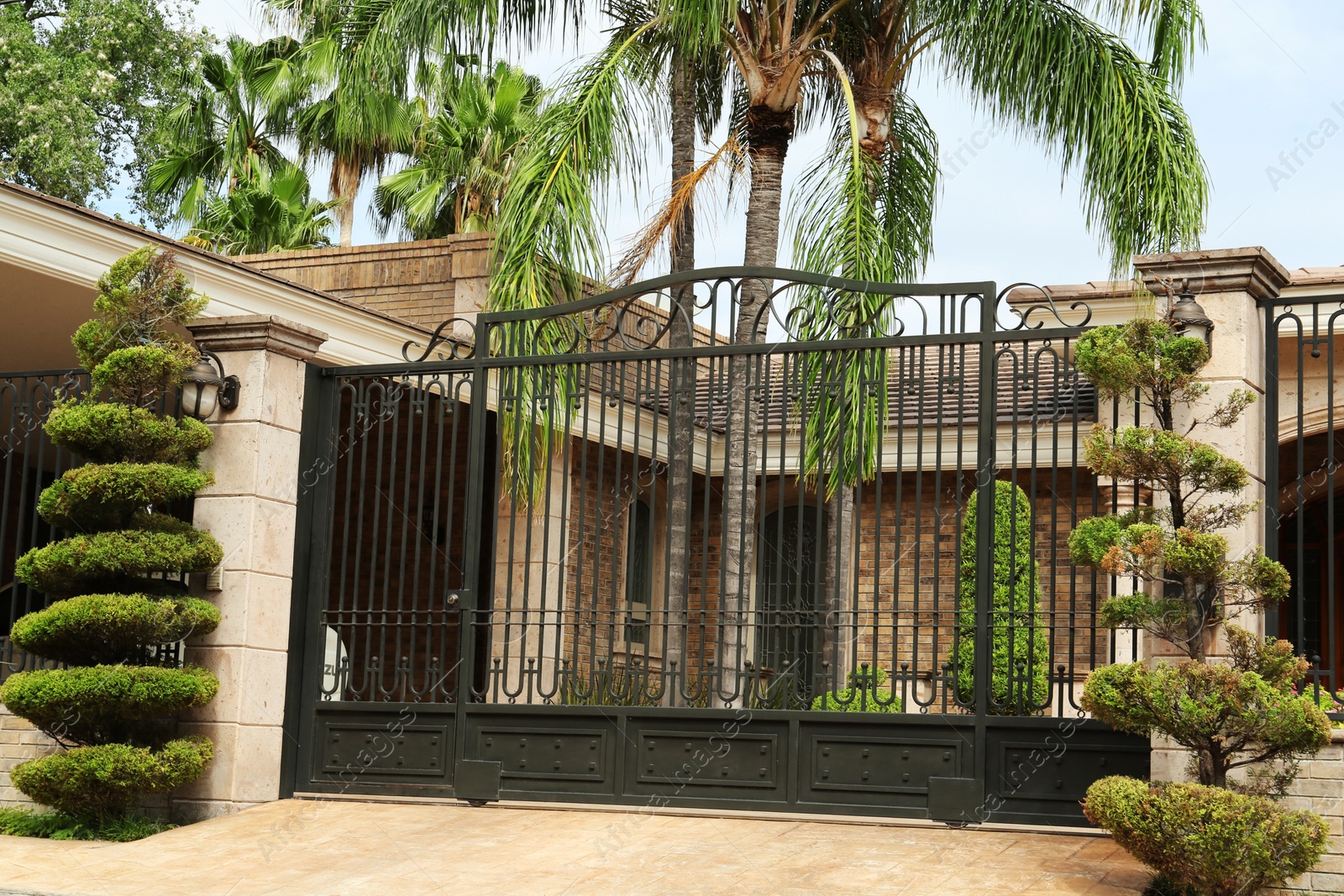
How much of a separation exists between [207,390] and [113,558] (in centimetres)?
126

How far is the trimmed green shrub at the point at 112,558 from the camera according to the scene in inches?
311

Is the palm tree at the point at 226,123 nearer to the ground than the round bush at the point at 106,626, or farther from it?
farther from it

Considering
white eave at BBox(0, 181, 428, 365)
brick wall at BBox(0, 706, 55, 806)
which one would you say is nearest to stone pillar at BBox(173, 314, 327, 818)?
brick wall at BBox(0, 706, 55, 806)

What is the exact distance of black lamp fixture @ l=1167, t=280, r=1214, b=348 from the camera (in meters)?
6.51

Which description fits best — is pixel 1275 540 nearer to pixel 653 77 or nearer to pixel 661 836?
pixel 661 836

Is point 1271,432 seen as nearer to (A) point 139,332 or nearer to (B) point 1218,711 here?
(B) point 1218,711

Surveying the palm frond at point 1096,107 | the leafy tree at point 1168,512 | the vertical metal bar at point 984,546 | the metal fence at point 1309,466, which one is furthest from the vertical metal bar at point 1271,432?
the palm frond at point 1096,107

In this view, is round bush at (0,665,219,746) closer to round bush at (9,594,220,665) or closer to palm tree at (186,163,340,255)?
round bush at (9,594,220,665)

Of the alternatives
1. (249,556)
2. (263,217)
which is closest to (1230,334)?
(249,556)

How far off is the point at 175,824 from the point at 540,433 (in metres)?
3.77

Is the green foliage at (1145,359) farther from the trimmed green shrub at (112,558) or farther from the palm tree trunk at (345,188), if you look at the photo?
the palm tree trunk at (345,188)

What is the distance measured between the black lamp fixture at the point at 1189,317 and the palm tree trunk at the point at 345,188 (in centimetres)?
2249

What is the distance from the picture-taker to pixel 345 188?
2761 cm

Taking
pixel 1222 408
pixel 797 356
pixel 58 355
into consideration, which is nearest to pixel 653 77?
pixel 797 356
